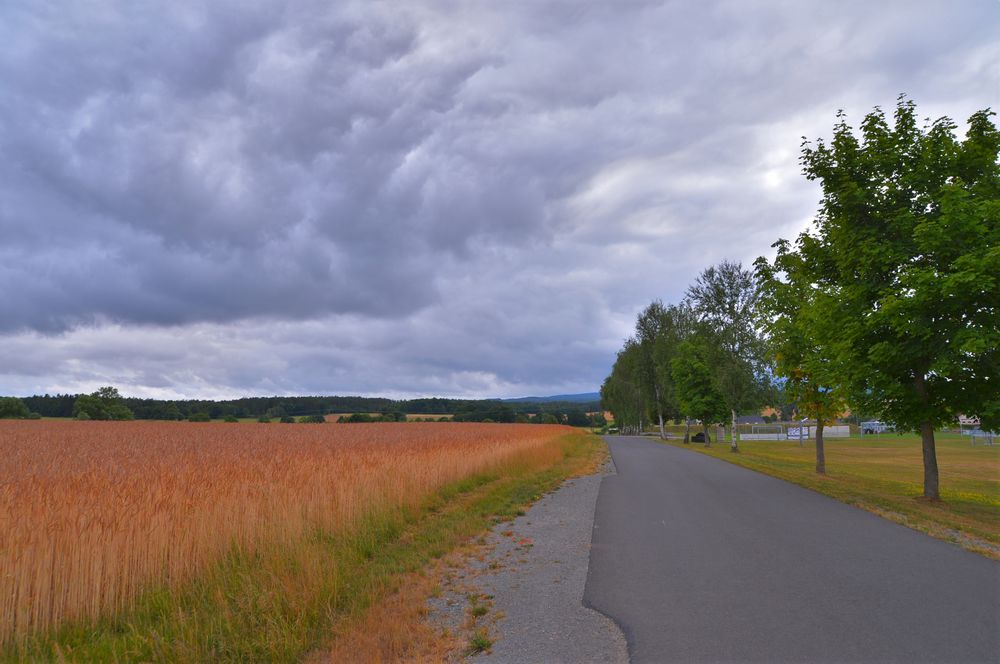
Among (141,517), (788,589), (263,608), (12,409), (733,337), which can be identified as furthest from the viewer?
(12,409)

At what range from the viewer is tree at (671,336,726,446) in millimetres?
48812

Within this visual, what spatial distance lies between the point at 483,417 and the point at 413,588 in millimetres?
102070

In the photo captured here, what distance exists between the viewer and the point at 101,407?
7888cm

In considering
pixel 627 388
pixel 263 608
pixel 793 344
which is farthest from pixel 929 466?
pixel 627 388

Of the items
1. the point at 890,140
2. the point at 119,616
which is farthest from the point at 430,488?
the point at 890,140

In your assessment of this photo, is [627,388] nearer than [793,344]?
No

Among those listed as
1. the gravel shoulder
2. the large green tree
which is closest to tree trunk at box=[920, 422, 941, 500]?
the gravel shoulder

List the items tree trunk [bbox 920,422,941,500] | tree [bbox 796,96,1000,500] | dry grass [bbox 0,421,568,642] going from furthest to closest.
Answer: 1. tree trunk [bbox 920,422,941,500]
2. tree [bbox 796,96,1000,500]
3. dry grass [bbox 0,421,568,642]

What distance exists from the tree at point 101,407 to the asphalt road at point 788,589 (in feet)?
281

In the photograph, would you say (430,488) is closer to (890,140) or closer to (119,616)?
(119,616)

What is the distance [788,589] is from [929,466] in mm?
11097

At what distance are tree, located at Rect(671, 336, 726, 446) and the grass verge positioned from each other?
4370 cm

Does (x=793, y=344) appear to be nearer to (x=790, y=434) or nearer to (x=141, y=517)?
(x=141, y=517)

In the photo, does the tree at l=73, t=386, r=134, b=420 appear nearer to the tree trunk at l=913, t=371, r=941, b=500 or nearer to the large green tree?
the large green tree
